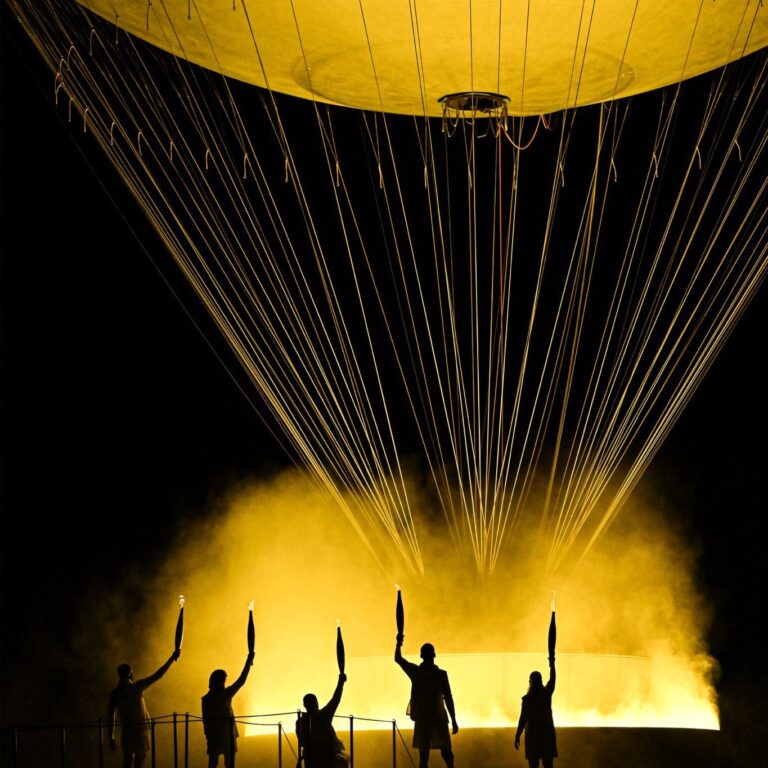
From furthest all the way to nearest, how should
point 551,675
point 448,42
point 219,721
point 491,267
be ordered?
point 491,267 < point 219,721 < point 551,675 < point 448,42

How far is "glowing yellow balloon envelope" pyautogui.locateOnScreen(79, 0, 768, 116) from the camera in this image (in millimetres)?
7664

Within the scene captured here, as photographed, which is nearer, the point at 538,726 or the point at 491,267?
the point at 538,726

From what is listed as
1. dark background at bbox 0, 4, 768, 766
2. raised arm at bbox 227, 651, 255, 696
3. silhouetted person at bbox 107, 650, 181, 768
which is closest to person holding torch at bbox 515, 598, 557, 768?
raised arm at bbox 227, 651, 255, 696

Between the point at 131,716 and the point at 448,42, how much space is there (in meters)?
5.02

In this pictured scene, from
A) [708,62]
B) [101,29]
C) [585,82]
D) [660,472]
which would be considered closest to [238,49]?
[101,29]

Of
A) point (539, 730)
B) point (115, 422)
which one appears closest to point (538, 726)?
point (539, 730)

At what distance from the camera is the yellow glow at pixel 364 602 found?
→ 457 inches

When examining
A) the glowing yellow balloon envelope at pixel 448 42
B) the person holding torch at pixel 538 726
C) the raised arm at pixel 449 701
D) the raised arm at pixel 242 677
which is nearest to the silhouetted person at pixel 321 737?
the raised arm at pixel 242 677

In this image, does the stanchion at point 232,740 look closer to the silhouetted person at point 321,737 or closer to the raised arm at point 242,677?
the raised arm at point 242,677

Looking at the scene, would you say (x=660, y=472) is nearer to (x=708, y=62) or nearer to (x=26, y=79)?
(x=708, y=62)

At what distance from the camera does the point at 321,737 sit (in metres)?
8.19

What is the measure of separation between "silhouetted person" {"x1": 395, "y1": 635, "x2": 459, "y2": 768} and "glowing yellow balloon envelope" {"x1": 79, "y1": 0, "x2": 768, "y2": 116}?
12.3ft

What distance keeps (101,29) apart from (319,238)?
166 inches

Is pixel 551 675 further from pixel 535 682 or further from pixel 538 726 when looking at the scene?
pixel 538 726
